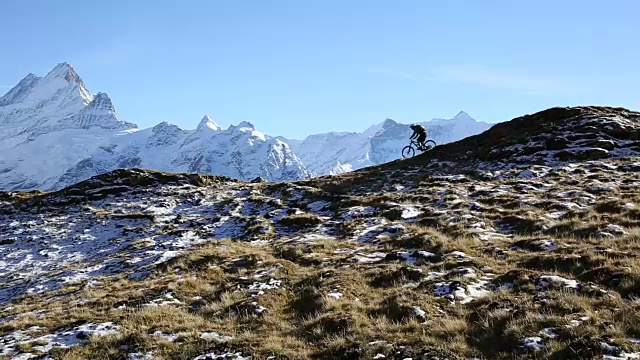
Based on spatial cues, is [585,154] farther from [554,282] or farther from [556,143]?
[554,282]

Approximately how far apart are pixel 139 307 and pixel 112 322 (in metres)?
1.56

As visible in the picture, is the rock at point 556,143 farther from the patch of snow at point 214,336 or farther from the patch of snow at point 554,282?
the patch of snow at point 214,336

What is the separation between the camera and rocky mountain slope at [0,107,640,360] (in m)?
10.6

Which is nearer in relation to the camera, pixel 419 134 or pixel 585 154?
pixel 585 154

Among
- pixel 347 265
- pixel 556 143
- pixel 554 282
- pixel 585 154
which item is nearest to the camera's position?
pixel 554 282

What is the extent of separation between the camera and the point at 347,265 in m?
17.9

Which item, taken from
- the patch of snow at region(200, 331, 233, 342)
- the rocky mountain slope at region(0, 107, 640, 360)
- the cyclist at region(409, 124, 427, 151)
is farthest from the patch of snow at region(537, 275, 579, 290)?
the cyclist at region(409, 124, 427, 151)

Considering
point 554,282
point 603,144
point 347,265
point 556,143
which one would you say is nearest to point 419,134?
point 556,143

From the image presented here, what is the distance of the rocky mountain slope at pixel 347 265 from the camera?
1065 cm

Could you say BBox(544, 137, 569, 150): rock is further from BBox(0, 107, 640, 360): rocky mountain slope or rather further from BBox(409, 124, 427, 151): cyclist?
BBox(409, 124, 427, 151): cyclist

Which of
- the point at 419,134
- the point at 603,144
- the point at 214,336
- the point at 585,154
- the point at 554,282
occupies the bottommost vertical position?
the point at 214,336

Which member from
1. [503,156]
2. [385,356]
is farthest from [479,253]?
[503,156]

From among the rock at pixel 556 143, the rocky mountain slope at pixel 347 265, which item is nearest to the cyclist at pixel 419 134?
the rocky mountain slope at pixel 347 265

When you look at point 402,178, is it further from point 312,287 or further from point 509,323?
point 509,323
